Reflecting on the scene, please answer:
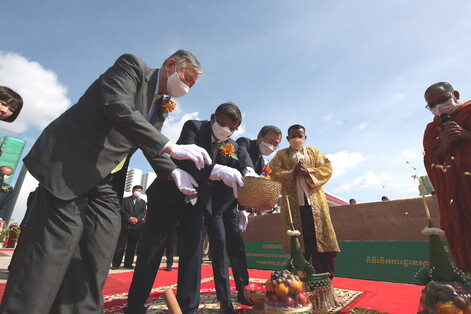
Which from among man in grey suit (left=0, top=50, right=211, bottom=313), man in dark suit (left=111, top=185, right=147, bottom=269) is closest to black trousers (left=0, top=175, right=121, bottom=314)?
man in grey suit (left=0, top=50, right=211, bottom=313)

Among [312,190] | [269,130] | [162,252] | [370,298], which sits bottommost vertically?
[370,298]

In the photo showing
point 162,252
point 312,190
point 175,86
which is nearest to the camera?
point 175,86

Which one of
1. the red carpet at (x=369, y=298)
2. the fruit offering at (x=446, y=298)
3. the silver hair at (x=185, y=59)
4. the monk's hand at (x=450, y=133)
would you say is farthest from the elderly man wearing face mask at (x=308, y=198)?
the silver hair at (x=185, y=59)

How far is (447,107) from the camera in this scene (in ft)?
7.16

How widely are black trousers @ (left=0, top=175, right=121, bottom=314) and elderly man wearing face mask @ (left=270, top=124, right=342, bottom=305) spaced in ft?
6.26

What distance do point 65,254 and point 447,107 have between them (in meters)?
2.87

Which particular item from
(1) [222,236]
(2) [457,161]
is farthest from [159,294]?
(2) [457,161]

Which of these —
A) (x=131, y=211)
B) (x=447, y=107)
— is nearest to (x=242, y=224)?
(x=447, y=107)

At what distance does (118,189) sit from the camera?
1372 millimetres

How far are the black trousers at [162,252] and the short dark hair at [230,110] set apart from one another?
2.75 feet

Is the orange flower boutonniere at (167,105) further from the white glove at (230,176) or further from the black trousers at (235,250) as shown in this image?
the black trousers at (235,250)

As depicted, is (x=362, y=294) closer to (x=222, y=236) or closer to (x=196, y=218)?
(x=222, y=236)

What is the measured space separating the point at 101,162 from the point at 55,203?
0.24m

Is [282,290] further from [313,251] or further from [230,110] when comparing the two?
[230,110]
